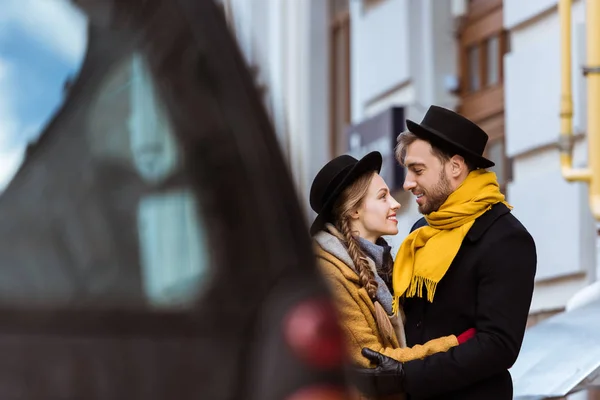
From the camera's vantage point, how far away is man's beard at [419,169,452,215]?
368 cm

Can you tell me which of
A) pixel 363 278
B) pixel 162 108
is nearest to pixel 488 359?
pixel 363 278

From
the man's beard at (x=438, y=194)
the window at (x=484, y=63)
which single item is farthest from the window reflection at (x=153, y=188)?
the window at (x=484, y=63)

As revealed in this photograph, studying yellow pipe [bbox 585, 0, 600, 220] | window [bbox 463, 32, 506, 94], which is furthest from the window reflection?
window [bbox 463, 32, 506, 94]

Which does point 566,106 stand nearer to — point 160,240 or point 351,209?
point 351,209

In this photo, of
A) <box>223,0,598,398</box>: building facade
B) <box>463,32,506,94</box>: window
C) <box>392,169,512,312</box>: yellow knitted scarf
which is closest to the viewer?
<box>392,169,512,312</box>: yellow knitted scarf

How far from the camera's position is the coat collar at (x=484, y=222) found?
358 centimetres

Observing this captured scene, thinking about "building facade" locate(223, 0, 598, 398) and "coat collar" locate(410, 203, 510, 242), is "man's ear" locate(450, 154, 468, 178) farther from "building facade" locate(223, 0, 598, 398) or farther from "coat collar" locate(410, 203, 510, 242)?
"building facade" locate(223, 0, 598, 398)

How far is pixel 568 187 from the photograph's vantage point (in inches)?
260

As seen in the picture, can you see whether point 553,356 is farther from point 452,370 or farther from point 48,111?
point 48,111

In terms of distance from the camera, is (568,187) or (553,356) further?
(568,187)

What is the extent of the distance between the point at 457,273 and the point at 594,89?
2.53 meters

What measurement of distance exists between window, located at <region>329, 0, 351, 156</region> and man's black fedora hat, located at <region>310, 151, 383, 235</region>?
6.26 m

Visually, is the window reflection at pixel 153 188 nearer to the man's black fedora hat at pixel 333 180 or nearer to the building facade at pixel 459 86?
the man's black fedora hat at pixel 333 180

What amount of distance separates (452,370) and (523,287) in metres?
0.26
